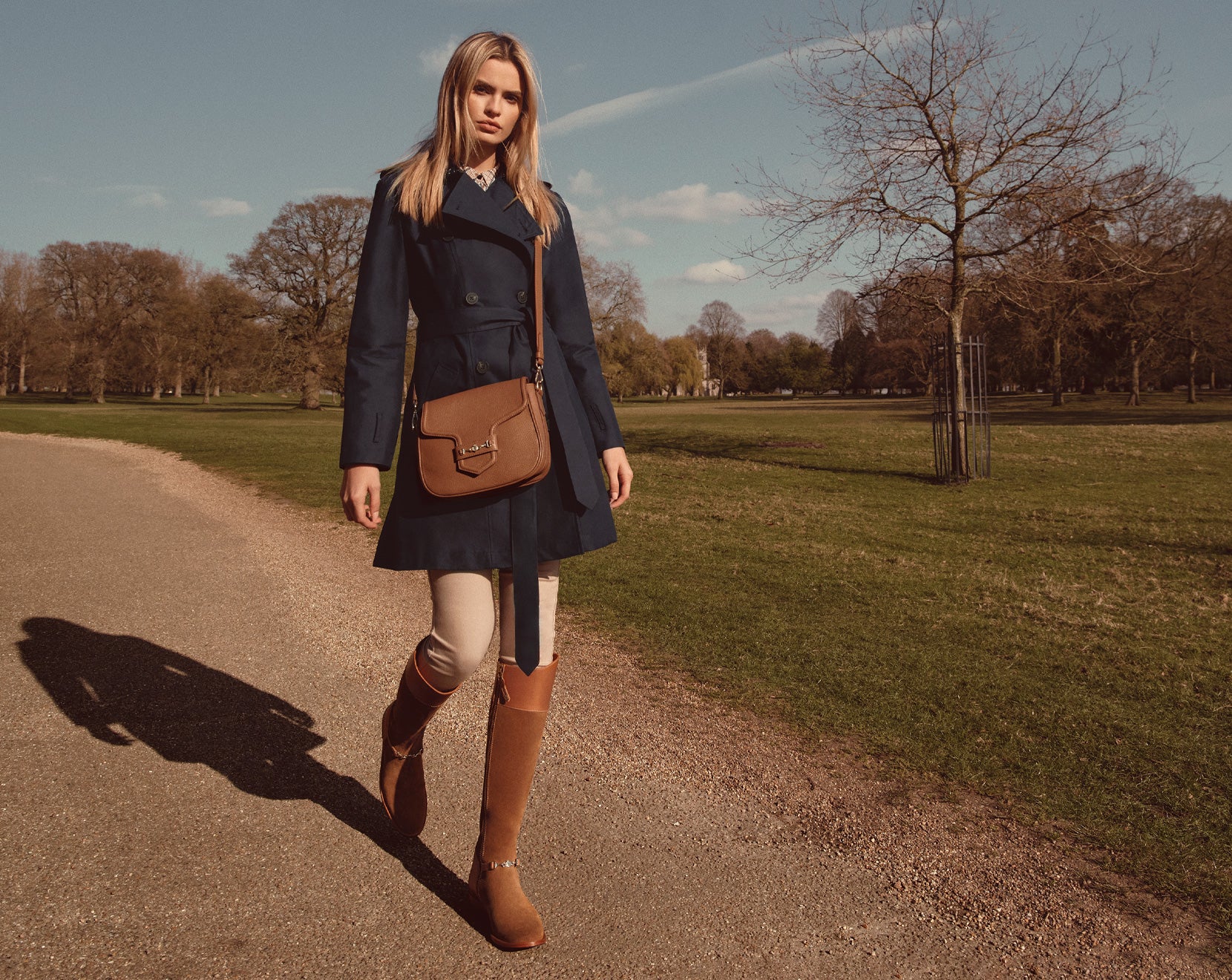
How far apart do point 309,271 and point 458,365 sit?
155 ft

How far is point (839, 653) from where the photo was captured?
5.28 m

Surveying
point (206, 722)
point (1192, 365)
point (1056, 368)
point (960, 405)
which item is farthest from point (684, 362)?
point (206, 722)

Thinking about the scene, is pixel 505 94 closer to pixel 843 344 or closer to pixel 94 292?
pixel 94 292

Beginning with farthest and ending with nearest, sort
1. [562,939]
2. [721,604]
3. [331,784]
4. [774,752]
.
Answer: [721,604], [774,752], [331,784], [562,939]

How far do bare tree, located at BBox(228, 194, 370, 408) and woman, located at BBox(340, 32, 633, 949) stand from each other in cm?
4455

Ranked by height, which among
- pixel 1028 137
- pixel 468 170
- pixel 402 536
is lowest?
pixel 402 536

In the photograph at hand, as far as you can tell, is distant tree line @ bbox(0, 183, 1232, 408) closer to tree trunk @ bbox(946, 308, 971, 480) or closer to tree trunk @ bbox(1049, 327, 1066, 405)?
tree trunk @ bbox(1049, 327, 1066, 405)

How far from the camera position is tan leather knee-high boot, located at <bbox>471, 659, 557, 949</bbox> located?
8.07ft

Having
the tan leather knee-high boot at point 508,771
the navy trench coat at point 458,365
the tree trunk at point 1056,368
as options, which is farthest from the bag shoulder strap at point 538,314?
the tree trunk at point 1056,368

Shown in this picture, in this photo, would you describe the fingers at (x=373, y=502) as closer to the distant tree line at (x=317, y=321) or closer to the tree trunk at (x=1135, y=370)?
the distant tree line at (x=317, y=321)

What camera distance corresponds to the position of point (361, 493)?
2467 mm

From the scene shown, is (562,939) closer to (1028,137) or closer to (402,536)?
(402,536)

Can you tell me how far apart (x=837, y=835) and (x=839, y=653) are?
234cm

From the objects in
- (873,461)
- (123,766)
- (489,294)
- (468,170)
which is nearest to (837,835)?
(489,294)
